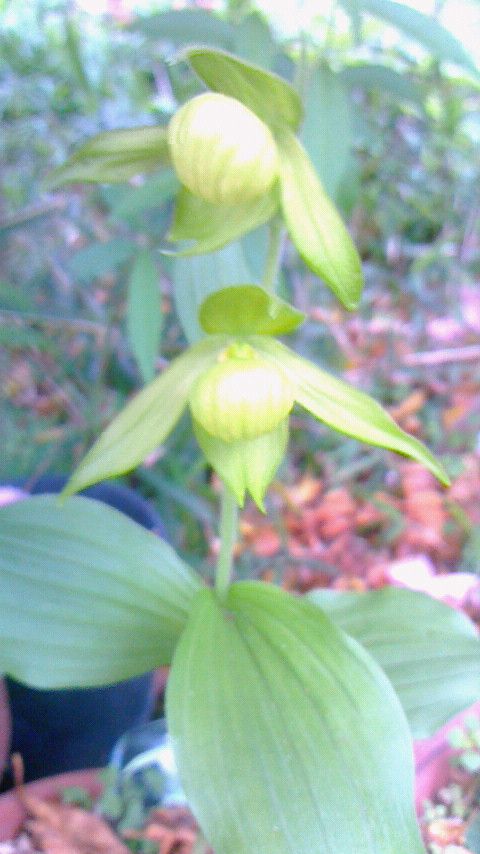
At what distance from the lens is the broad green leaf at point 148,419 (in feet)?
2.06

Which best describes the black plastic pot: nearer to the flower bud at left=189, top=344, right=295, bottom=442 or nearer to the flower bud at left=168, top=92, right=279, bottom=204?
the flower bud at left=189, top=344, right=295, bottom=442

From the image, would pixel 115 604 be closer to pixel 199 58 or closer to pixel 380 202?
pixel 199 58

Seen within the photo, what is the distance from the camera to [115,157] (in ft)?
2.06

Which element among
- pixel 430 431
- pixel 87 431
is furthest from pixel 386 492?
pixel 87 431

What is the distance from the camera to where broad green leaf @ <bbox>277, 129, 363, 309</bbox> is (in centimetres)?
57

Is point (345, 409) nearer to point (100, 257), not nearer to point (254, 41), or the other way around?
point (254, 41)

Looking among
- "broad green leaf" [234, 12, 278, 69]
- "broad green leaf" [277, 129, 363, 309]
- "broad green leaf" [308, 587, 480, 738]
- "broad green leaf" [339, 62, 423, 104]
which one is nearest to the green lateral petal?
"broad green leaf" [277, 129, 363, 309]

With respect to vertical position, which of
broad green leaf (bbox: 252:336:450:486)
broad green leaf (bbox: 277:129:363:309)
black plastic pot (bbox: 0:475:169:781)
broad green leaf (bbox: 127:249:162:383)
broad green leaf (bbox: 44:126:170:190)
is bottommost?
black plastic pot (bbox: 0:475:169:781)

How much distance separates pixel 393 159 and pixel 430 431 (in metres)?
0.65

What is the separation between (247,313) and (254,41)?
34 cm

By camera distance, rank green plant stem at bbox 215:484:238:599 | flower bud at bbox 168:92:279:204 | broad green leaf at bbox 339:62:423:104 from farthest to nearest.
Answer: broad green leaf at bbox 339:62:423:104 → green plant stem at bbox 215:484:238:599 → flower bud at bbox 168:92:279:204

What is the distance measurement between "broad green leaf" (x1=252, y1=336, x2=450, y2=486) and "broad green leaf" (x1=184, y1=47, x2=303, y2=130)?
18 cm

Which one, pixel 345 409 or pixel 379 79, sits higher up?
pixel 379 79

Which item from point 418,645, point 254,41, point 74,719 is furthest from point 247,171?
point 74,719
